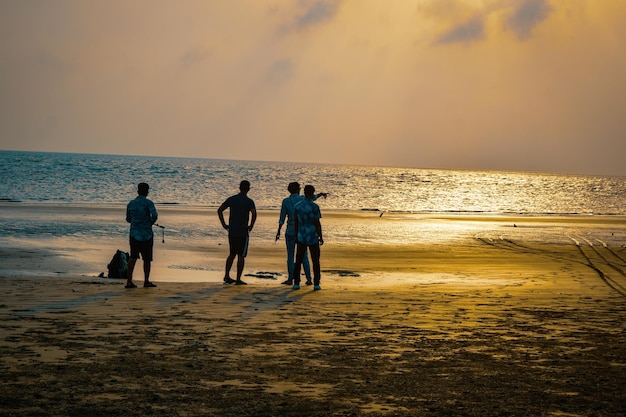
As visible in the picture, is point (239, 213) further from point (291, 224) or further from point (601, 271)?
point (601, 271)

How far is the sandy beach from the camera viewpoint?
623 centimetres

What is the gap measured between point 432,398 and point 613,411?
51.9 inches

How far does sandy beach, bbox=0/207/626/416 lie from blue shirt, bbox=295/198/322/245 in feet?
2.86

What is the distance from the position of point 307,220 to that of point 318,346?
5.11m

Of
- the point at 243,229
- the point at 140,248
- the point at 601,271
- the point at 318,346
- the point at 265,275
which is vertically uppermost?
the point at 243,229

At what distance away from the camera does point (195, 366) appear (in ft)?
24.0

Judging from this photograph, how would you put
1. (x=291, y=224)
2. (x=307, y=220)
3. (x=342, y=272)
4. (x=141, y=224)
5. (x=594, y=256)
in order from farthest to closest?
1. (x=594, y=256)
2. (x=342, y=272)
3. (x=291, y=224)
4. (x=307, y=220)
5. (x=141, y=224)

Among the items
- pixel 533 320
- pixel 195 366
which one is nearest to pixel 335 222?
pixel 533 320

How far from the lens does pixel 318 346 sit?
8.32 meters

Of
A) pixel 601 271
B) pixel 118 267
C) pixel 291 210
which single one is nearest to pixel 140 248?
pixel 118 267

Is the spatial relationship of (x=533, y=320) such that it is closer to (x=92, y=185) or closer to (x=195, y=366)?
(x=195, y=366)

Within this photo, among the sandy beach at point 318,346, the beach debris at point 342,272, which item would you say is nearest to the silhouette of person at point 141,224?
the sandy beach at point 318,346

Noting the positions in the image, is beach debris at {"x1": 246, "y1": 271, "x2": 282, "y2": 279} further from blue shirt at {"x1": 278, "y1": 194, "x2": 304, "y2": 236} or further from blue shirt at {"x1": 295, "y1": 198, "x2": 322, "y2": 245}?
blue shirt at {"x1": 295, "y1": 198, "x2": 322, "y2": 245}

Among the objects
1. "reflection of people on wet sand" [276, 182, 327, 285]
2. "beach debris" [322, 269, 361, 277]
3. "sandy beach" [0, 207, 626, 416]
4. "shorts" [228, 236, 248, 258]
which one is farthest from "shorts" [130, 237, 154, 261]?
"beach debris" [322, 269, 361, 277]
